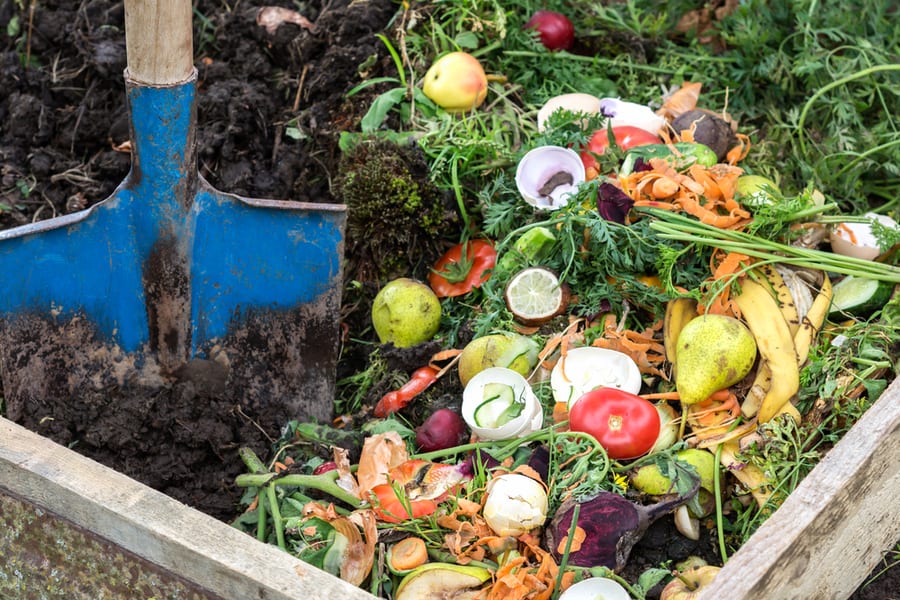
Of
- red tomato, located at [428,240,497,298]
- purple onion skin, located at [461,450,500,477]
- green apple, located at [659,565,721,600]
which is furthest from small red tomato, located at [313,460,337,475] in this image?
green apple, located at [659,565,721,600]

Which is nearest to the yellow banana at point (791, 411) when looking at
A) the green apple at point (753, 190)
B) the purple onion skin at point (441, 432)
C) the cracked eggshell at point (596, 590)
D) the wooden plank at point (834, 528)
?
the wooden plank at point (834, 528)

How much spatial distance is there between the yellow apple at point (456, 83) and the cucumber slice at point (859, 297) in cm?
122

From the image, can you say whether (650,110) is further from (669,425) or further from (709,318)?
(669,425)

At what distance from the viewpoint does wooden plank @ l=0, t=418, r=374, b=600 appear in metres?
1.77

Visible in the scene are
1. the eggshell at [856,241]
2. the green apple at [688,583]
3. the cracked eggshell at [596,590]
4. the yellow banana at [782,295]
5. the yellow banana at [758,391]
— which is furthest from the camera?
the eggshell at [856,241]

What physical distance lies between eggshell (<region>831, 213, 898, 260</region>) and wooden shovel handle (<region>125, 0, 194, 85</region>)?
176cm

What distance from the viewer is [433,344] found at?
2740mm

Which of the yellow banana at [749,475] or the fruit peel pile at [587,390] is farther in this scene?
the yellow banana at [749,475]

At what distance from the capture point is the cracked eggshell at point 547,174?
2.79 m

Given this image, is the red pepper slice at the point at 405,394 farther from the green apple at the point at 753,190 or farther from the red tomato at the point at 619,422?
the green apple at the point at 753,190

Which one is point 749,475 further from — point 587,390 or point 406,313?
point 406,313

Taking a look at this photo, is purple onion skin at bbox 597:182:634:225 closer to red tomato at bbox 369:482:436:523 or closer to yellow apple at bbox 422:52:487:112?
yellow apple at bbox 422:52:487:112

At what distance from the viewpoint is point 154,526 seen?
1.85 metres

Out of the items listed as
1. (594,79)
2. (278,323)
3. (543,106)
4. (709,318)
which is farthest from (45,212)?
(709,318)
